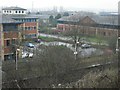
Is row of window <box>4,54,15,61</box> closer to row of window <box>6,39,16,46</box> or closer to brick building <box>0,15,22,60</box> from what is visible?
brick building <box>0,15,22,60</box>

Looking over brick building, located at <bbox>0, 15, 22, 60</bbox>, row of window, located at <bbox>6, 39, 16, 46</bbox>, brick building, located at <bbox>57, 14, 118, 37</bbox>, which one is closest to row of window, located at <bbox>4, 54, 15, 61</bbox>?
A: brick building, located at <bbox>0, 15, 22, 60</bbox>

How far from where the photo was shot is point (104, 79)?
4.10 m

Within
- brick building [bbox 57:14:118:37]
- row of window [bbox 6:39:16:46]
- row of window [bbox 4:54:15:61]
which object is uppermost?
brick building [bbox 57:14:118:37]

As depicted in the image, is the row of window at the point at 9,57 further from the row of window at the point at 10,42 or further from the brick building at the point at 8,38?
the row of window at the point at 10,42

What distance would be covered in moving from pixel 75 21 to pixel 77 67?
7497mm

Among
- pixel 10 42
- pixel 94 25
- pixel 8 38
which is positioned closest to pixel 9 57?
pixel 10 42

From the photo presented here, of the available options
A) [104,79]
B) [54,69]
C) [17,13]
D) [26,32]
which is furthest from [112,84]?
[17,13]

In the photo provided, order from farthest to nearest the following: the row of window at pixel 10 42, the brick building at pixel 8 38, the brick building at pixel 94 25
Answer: the brick building at pixel 94 25
the row of window at pixel 10 42
the brick building at pixel 8 38

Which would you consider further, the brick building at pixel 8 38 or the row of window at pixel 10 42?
the row of window at pixel 10 42

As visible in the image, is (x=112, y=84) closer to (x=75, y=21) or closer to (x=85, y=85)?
(x=85, y=85)

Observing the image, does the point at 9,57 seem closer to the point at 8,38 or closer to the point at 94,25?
the point at 8,38

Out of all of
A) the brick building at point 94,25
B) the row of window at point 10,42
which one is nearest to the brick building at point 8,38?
the row of window at point 10,42

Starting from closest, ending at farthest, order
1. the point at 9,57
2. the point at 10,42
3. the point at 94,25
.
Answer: the point at 9,57 → the point at 10,42 → the point at 94,25

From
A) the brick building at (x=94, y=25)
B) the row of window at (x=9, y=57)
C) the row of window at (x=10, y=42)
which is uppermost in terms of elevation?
the brick building at (x=94, y=25)
